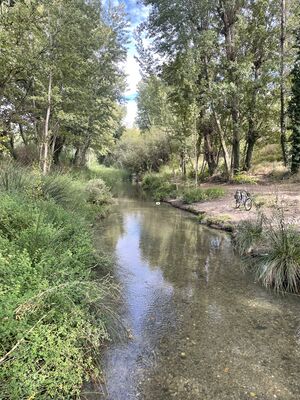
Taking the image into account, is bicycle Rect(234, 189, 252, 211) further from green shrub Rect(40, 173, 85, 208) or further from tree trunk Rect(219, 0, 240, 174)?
tree trunk Rect(219, 0, 240, 174)

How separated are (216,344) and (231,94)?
57.1 feet

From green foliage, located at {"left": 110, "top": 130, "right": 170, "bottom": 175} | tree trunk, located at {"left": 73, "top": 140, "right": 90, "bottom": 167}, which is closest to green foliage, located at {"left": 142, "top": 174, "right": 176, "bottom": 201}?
green foliage, located at {"left": 110, "top": 130, "right": 170, "bottom": 175}

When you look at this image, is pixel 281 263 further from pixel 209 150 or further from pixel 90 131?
pixel 209 150

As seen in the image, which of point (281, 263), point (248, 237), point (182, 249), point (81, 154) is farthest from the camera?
point (81, 154)

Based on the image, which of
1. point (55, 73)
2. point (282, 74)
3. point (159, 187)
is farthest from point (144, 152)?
point (55, 73)

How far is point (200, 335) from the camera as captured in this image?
409 cm

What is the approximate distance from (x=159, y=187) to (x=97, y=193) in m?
9.86

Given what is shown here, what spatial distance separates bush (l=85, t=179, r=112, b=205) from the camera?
1401 centimetres

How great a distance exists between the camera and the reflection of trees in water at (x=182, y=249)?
6.57 m

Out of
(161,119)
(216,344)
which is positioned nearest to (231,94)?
(161,119)

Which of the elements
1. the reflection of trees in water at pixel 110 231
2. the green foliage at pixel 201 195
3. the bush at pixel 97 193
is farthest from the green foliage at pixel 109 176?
the reflection of trees in water at pixel 110 231

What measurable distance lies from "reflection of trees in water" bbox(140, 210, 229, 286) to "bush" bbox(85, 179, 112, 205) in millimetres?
3046

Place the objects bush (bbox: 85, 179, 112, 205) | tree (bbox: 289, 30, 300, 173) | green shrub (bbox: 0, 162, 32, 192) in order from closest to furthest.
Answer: green shrub (bbox: 0, 162, 32, 192), bush (bbox: 85, 179, 112, 205), tree (bbox: 289, 30, 300, 173)

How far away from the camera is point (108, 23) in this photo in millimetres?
21875
